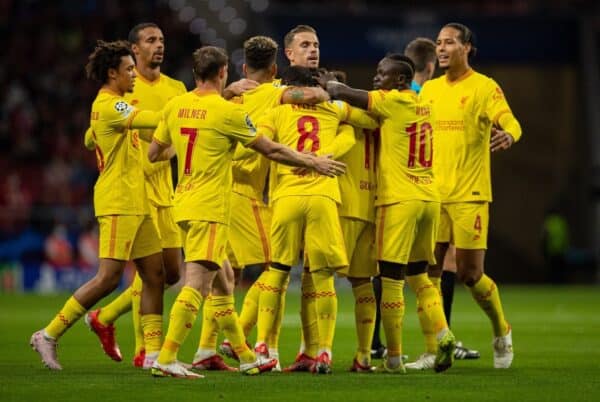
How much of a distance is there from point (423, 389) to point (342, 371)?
1.44 meters

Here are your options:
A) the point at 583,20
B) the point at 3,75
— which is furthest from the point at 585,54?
the point at 3,75

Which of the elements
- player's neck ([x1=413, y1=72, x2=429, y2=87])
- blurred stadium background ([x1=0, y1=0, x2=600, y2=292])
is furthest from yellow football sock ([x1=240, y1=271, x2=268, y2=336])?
blurred stadium background ([x1=0, y1=0, x2=600, y2=292])

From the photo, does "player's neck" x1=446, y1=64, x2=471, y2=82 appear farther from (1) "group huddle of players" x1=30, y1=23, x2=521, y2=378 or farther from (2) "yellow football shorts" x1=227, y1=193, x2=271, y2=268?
(2) "yellow football shorts" x1=227, y1=193, x2=271, y2=268

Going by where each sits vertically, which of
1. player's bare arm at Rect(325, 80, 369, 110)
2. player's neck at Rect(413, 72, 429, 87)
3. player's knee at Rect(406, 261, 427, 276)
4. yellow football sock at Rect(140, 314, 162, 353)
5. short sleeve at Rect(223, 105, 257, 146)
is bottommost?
yellow football sock at Rect(140, 314, 162, 353)

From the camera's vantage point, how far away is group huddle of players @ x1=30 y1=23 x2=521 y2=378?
9734 mm

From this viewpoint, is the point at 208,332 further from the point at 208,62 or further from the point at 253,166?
the point at 208,62

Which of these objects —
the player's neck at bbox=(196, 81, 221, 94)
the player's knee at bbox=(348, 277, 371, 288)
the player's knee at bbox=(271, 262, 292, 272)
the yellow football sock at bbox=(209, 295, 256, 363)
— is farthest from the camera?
the player's knee at bbox=(348, 277, 371, 288)

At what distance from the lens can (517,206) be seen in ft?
107

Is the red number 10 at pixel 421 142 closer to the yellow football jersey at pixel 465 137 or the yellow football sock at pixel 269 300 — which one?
the yellow football jersey at pixel 465 137

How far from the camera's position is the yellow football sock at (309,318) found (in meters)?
10.5

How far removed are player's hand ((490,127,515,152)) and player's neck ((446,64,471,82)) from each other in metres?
0.90

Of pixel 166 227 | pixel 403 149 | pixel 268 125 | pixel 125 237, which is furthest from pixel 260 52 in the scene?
pixel 125 237

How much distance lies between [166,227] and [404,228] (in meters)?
2.20

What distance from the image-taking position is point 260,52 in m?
10.7
